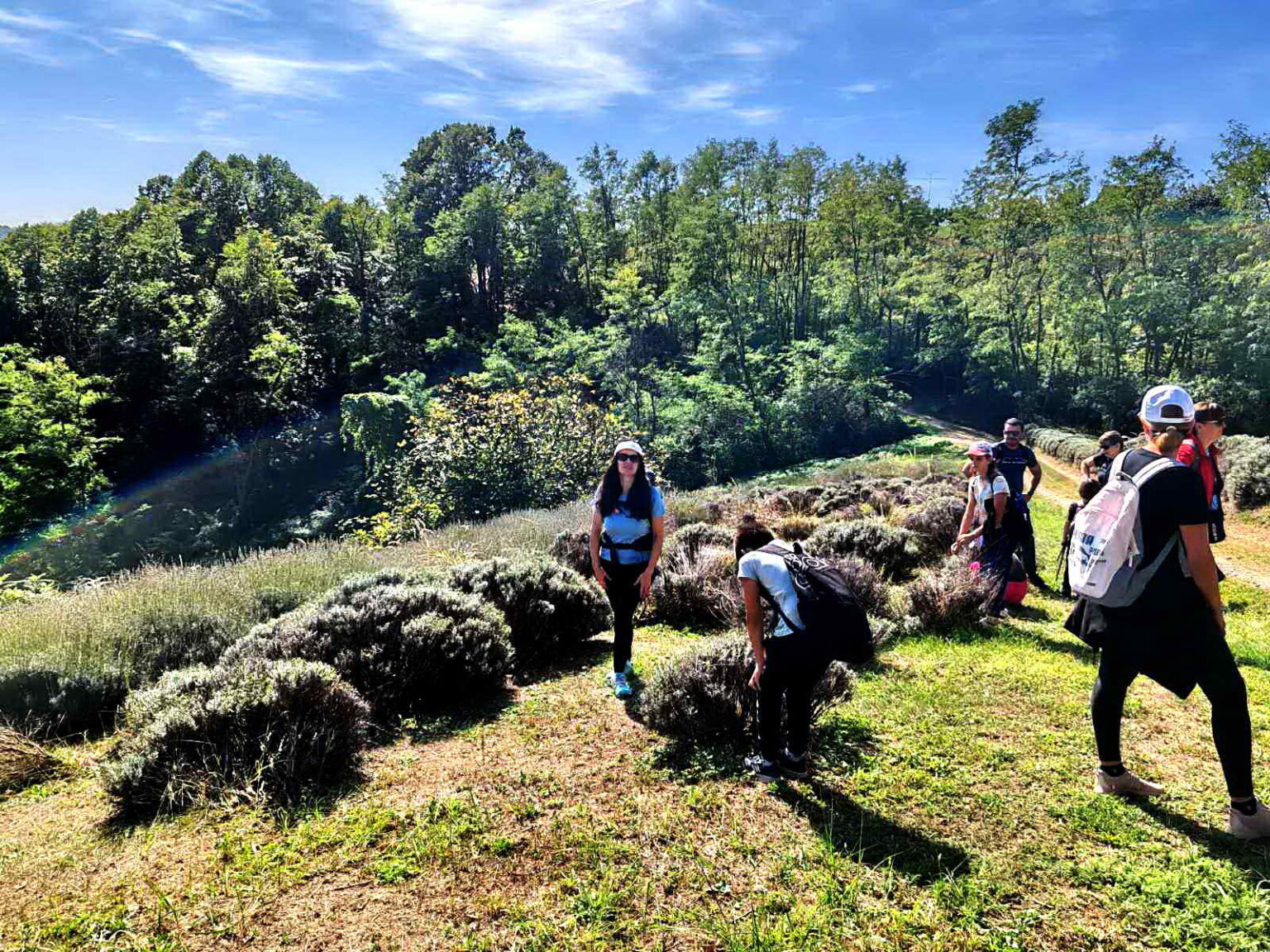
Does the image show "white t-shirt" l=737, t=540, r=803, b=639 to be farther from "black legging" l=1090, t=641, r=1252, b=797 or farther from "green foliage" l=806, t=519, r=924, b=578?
"green foliage" l=806, t=519, r=924, b=578

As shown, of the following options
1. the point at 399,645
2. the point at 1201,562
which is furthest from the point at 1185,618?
the point at 399,645

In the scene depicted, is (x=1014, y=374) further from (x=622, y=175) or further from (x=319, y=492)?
(x=319, y=492)

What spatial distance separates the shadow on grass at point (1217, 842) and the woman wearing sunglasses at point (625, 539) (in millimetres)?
2823

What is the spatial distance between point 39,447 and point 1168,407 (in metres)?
Answer: 30.8

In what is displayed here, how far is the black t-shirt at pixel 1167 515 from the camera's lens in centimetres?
279

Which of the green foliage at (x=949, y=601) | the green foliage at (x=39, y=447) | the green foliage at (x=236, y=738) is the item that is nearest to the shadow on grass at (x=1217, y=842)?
the green foliage at (x=949, y=601)

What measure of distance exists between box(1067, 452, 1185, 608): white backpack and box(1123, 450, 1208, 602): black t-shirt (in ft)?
0.06

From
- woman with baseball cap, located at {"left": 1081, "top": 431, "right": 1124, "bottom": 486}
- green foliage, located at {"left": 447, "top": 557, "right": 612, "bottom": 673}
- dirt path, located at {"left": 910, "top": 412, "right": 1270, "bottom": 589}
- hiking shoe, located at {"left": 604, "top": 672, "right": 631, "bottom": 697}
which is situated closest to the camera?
hiking shoe, located at {"left": 604, "top": 672, "right": 631, "bottom": 697}

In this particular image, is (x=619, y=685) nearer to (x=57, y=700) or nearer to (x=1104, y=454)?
(x=57, y=700)

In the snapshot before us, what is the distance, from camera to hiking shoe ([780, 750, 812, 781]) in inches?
135

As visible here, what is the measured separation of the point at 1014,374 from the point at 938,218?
23.9m

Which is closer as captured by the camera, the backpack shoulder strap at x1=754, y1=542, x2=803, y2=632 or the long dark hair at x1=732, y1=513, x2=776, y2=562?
the backpack shoulder strap at x1=754, y1=542, x2=803, y2=632

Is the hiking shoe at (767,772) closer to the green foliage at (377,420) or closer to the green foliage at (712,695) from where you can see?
the green foliage at (712,695)

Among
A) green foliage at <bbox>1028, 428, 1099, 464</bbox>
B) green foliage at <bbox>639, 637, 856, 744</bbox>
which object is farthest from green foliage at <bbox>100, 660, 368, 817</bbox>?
green foliage at <bbox>1028, 428, 1099, 464</bbox>
